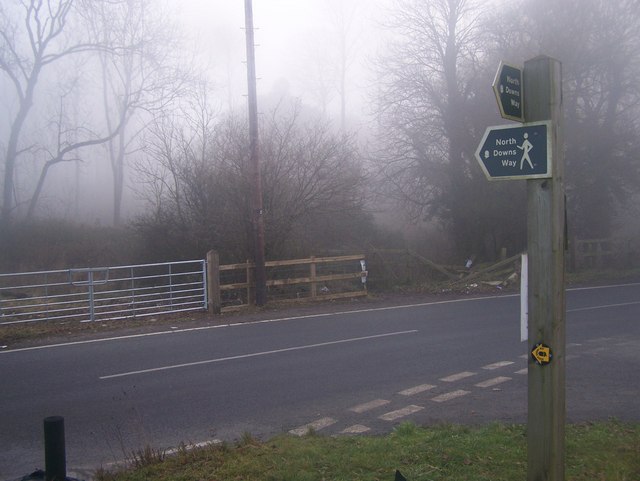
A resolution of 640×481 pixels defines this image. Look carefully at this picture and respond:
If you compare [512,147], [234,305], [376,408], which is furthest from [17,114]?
[512,147]

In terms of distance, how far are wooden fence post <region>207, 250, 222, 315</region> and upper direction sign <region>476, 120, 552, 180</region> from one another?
42.9 ft

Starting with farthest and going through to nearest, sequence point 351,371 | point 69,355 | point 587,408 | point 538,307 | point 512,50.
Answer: point 512,50, point 69,355, point 351,371, point 587,408, point 538,307

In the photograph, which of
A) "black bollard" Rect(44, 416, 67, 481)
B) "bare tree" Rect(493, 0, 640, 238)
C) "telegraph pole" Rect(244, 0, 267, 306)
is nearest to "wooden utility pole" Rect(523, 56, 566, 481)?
"black bollard" Rect(44, 416, 67, 481)

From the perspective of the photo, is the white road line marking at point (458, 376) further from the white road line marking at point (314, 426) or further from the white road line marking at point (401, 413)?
the white road line marking at point (314, 426)

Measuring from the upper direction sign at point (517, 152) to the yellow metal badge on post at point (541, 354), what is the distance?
116cm

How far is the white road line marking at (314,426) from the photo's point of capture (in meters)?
7.18

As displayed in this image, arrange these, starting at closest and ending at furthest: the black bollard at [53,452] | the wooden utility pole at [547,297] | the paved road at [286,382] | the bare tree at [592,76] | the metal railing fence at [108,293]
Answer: the wooden utility pole at [547,297], the black bollard at [53,452], the paved road at [286,382], the metal railing fence at [108,293], the bare tree at [592,76]

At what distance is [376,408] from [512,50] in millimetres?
24306

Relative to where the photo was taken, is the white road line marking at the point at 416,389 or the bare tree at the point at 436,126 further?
the bare tree at the point at 436,126

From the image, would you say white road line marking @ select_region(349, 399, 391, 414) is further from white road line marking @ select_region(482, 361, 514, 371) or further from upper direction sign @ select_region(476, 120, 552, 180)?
upper direction sign @ select_region(476, 120, 552, 180)

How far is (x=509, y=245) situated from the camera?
30469 mm

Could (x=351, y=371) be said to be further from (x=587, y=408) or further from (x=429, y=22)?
(x=429, y=22)

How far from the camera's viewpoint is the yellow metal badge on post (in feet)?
14.8

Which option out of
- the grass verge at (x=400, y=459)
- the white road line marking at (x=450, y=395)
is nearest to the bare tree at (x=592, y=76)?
the white road line marking at (x=450, y=395)
